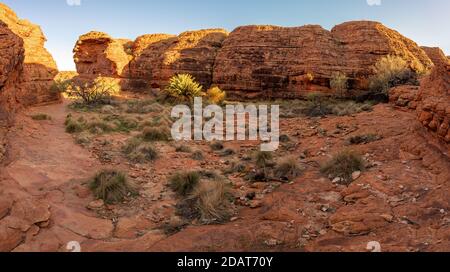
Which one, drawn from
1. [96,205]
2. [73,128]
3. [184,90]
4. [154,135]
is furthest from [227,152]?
[184,90]

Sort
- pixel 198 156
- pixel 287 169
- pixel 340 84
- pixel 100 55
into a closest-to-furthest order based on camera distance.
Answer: pixel 287 169 < pixel 198 156 < pixel 340 84 < pixel 100 55

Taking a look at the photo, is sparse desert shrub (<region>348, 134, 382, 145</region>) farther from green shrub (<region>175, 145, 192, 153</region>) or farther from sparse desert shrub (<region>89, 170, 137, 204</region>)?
sparse desert shrub (<region>89, 170, 137, 204</region>)

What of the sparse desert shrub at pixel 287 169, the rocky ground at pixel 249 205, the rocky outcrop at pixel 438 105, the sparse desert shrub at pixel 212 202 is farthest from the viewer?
the sparse desert shrub at pixel 287 169

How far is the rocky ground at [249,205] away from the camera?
459cm

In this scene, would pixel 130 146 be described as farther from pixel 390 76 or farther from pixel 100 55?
pixel 100 55

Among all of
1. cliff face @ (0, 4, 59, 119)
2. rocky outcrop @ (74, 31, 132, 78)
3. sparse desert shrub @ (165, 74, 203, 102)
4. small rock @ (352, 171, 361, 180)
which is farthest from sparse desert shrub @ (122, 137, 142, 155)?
rocky outcrop @ (74, 31, 132, 78)

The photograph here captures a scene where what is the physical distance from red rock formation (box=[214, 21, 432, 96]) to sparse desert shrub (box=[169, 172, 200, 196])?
17.1 m

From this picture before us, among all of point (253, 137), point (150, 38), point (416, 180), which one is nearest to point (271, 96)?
point (253, 137)

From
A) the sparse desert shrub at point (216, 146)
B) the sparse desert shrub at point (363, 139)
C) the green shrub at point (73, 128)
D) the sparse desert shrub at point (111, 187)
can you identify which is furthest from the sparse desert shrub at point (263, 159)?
the green shrub at point (73, 128)

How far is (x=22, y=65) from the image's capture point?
12.0 metres

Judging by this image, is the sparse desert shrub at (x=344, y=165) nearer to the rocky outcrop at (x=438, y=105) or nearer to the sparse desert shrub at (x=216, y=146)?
the rocky outcrop at (x=438, y=105)

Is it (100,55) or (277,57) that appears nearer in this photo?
(277,57)

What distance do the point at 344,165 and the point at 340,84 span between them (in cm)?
1492

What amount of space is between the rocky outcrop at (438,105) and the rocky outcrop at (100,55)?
27.2m
